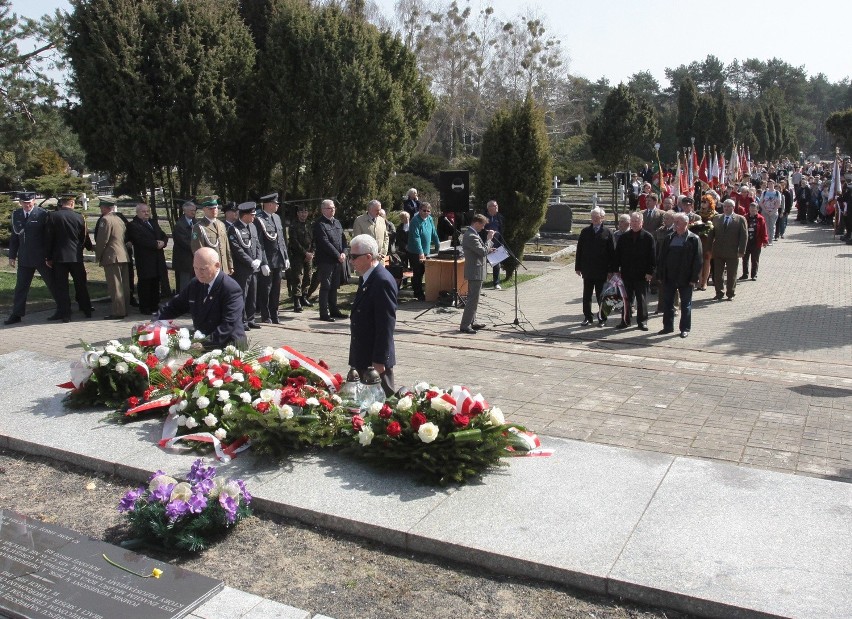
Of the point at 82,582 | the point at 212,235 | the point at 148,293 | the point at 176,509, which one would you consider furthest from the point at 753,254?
the point at 82,582

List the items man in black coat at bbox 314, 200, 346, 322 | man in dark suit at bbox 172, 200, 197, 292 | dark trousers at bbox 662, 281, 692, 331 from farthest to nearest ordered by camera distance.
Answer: man in black coat at bbox 314, 200, 346, 322
man in dark suit at bbox 172, 200, 197, 292
dark trousers at bbox 662, 281, 692, 331

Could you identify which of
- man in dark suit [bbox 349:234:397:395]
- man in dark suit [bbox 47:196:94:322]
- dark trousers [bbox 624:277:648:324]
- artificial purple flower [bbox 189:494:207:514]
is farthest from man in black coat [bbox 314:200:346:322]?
artificial purple flower [bbox 189:494:207:514]

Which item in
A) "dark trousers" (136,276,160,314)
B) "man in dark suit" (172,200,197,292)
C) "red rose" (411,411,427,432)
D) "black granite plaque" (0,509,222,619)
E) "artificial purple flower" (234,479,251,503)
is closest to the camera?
"black granite plaque" (0,509,222,619)

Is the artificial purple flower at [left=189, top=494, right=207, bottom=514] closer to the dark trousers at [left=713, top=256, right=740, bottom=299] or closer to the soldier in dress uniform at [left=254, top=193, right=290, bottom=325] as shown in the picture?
the soldier in dress uniform at [left=254, top=193, right=290, bottom=325]

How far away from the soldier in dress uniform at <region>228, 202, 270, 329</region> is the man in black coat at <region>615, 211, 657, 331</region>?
205 inches

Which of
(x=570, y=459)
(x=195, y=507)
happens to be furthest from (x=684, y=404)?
(x=195, y=507)

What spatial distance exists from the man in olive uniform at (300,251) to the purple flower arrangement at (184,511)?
835 centimetres

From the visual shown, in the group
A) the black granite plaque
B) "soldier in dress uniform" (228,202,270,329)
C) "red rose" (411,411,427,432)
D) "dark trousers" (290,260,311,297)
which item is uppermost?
"soldier in dress uniform" (228,202,270,329)

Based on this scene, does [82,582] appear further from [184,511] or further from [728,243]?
[728,243]

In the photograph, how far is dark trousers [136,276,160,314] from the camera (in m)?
12.6

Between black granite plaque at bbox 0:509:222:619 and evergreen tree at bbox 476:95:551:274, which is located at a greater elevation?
evergreen tree at bbox 476:95:551:274

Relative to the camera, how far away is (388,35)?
18.4 m

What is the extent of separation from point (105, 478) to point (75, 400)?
158cm

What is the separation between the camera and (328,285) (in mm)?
12477
